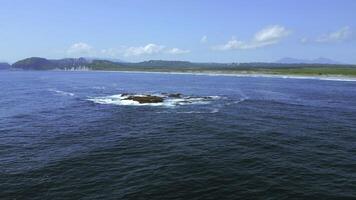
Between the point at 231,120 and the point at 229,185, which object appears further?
the point at 231,120

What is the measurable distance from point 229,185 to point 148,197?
277 inches

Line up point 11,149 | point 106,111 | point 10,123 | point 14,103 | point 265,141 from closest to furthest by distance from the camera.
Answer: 1. point 11,149
2. point 265,141
3. point 10,123
4. point 106,111
5. point 14,103

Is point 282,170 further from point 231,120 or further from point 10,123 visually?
point 10,123

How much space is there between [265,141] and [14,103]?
204 feet

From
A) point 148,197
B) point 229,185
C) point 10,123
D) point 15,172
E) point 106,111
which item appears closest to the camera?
point 148,197

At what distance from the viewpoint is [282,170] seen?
34.6 metres

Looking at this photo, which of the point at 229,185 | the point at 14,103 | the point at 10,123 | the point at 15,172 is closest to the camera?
the point at 229,185

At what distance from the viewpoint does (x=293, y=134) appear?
50.0 m

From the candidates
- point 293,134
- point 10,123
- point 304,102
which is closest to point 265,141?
point 293,134

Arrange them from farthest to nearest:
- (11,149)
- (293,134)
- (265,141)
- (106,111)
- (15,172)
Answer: (106,111)
(293,134)
(265,141)
(11,149)
(15,172)

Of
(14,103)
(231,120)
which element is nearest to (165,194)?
(231,120)

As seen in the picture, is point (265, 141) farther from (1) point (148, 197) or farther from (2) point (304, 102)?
(2) point (304, 102)

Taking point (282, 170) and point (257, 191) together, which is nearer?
point (257, 191)

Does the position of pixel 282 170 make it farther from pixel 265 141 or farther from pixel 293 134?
pixel 293 134
